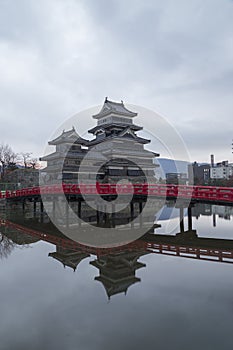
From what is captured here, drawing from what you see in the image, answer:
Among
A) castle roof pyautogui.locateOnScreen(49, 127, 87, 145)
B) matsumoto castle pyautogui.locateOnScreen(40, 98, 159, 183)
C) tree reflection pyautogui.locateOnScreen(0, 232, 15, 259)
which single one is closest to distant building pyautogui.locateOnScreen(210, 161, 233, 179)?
matsumoto castle pyautogui.locateOnScreen(40, 98, 159, 183)

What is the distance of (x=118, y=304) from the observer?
5641 millimetres

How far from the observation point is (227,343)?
4160mm

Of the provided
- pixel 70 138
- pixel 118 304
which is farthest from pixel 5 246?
pixel 70 138

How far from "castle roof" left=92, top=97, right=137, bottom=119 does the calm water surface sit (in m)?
26.3

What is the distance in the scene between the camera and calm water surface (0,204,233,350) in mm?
4328

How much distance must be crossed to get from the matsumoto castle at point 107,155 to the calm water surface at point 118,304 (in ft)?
64.6

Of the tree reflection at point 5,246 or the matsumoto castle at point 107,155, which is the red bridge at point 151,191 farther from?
the matsumoto castle at point 107,155

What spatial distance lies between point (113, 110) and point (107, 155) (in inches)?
278

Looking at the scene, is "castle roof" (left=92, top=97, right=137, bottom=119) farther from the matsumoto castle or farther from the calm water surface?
the calm water surface

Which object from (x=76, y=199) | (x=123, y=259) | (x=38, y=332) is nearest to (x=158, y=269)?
(x=123, y=259)

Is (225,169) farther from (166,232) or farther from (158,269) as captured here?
(158,269)

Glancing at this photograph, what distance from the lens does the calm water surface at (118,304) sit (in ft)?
14.2

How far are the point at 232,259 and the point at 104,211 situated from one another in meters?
12.2

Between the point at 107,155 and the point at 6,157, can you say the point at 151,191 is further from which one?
the point at 6,157
